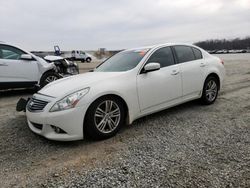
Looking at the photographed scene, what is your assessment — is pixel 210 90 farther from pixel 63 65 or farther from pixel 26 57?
pixel 63 65

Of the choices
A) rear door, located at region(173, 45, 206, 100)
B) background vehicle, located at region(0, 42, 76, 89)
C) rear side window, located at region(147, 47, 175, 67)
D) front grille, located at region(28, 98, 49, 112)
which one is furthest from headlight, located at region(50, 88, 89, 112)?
background vehicle, located at region(0, 42, 76, 89)

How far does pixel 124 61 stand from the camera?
197 inches

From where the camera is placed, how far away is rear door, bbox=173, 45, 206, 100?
5168mm

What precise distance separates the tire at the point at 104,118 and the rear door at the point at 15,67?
479 centimetres

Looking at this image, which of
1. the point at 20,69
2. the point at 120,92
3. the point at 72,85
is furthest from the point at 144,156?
the point at 20,69

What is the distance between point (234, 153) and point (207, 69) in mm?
2664

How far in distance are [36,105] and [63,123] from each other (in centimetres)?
63

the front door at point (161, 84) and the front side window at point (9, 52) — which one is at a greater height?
the front side window at point (9, 52)

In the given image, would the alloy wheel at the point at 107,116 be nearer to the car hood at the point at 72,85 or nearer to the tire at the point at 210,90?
the car hood at the point at 72,85

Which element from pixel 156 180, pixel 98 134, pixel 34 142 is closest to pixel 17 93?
pixel 34 142

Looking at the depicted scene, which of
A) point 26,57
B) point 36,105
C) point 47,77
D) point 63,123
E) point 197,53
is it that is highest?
point 26,57

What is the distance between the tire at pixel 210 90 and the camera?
5.67 m

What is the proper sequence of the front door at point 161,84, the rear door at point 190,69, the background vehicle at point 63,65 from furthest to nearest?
the background vehicle at point 63,65
the rear door at point 190,69
the front door at point 161,84

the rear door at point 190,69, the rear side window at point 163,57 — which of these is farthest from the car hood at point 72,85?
the rear door at point 190,69
